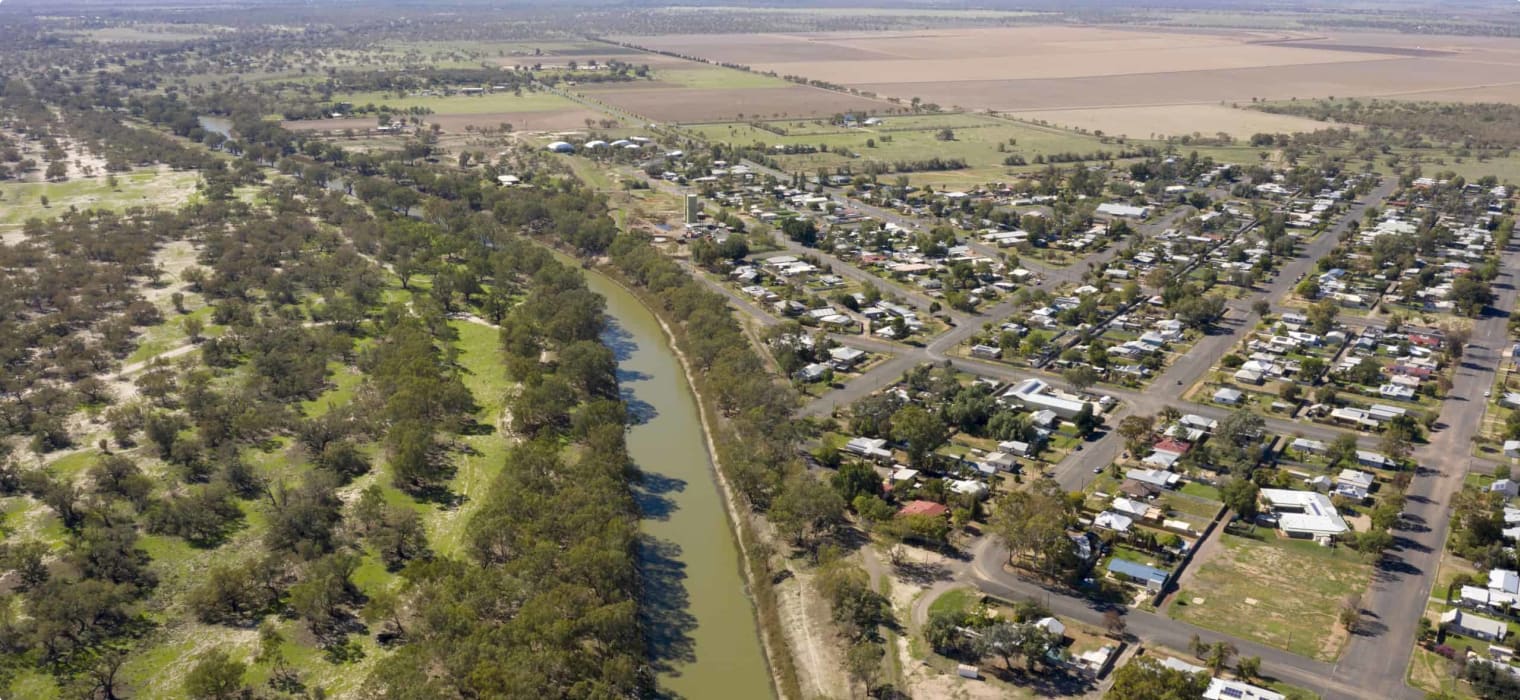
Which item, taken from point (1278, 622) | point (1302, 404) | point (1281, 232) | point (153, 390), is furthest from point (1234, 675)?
point (1281, 232)

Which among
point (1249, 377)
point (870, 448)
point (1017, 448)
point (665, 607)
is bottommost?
point (665, 607)

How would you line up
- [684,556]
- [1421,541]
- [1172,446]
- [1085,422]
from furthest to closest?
[1085,422] < [1172,446] < [684,556] < [1421,541]

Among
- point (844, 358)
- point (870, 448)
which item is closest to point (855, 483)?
point (870, 448)

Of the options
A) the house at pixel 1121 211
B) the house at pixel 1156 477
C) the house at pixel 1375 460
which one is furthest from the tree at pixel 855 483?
the house at pixel 1121 211

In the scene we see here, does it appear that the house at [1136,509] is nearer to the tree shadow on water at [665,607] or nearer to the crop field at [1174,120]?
the tree shadow on water at [665,607]

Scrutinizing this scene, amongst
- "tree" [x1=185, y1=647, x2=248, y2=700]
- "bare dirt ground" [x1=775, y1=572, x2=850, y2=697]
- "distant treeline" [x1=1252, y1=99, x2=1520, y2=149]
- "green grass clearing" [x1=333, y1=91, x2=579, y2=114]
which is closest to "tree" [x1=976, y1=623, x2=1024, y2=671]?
"bare dirt ground" [x1=775, y1=572, x2=850, y2=697]

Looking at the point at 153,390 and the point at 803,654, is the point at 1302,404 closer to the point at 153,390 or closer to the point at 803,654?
the point at 803,654

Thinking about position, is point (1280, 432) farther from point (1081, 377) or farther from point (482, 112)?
point (482, 112)
